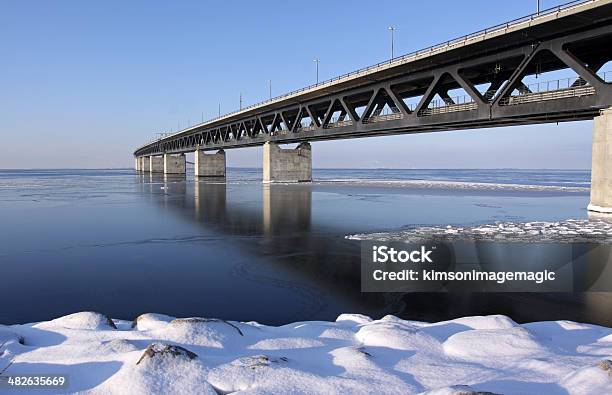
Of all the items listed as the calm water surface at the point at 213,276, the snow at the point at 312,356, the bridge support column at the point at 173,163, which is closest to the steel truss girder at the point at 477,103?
the calm water surface at the point at 213,276

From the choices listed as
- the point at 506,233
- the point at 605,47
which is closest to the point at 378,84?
the point at 605,47

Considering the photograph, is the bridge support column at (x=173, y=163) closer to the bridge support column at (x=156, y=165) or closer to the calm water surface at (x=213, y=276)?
the bridge support column at (x=156, y=165)

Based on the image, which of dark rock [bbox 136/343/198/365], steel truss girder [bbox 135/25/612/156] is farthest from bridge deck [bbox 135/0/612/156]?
dark rock [bbox 136/343/198/365]

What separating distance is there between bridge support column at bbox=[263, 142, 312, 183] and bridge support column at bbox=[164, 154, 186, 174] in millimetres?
66220

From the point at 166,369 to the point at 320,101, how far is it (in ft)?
148

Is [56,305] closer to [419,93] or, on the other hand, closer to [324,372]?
[324,372]

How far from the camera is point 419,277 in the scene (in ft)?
31.3

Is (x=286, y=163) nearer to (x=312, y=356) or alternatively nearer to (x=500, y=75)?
(x=500, y=75)

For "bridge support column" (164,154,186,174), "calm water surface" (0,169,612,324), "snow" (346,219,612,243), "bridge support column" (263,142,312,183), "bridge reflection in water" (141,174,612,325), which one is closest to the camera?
"bridge reflection in water" (141,174,612,325)

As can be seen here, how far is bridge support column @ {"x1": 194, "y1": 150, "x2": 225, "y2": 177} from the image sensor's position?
307 feet

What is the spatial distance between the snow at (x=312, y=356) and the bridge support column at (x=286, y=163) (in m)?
58.3

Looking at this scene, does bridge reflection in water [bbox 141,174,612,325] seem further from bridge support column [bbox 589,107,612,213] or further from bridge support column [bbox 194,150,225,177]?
bridge support column [bbox 194,150,225,177]

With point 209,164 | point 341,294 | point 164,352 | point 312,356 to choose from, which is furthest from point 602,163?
point 209,164

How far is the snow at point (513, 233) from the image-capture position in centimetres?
1421
